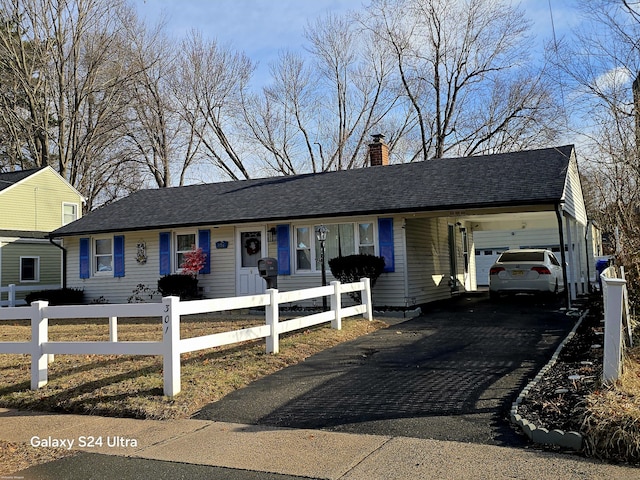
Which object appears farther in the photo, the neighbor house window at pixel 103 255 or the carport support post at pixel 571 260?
the neighbor house window at pixel 103 255

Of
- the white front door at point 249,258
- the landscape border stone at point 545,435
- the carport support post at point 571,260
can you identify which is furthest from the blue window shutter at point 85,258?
the landscape border stone at point 545,435

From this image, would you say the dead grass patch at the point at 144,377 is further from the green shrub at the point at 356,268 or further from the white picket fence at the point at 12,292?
the white picket fence at the point at 12,292

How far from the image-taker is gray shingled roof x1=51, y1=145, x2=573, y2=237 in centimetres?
1420

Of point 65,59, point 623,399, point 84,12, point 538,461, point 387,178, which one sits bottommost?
point 538,461

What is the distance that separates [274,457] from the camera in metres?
4.65

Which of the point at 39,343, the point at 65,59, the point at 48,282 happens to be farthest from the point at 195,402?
the point at 65,59

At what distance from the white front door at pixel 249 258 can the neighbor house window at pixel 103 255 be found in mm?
5294

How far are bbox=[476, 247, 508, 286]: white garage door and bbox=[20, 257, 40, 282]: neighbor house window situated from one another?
20.6 meters

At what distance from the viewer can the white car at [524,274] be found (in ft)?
48.8

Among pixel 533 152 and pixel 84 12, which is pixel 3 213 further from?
pixel 533 152

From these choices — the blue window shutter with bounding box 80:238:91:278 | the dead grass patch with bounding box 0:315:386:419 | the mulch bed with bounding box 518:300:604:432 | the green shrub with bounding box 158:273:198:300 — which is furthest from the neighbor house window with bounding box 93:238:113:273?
the mulch bed with bounding box 518:300:604:432

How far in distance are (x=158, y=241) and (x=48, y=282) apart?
35.8 feet

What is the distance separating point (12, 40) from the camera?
30.2 metres

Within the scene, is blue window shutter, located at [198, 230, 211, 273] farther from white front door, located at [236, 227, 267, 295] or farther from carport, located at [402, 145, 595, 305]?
carport, located at [402, 145, 595, 305]
